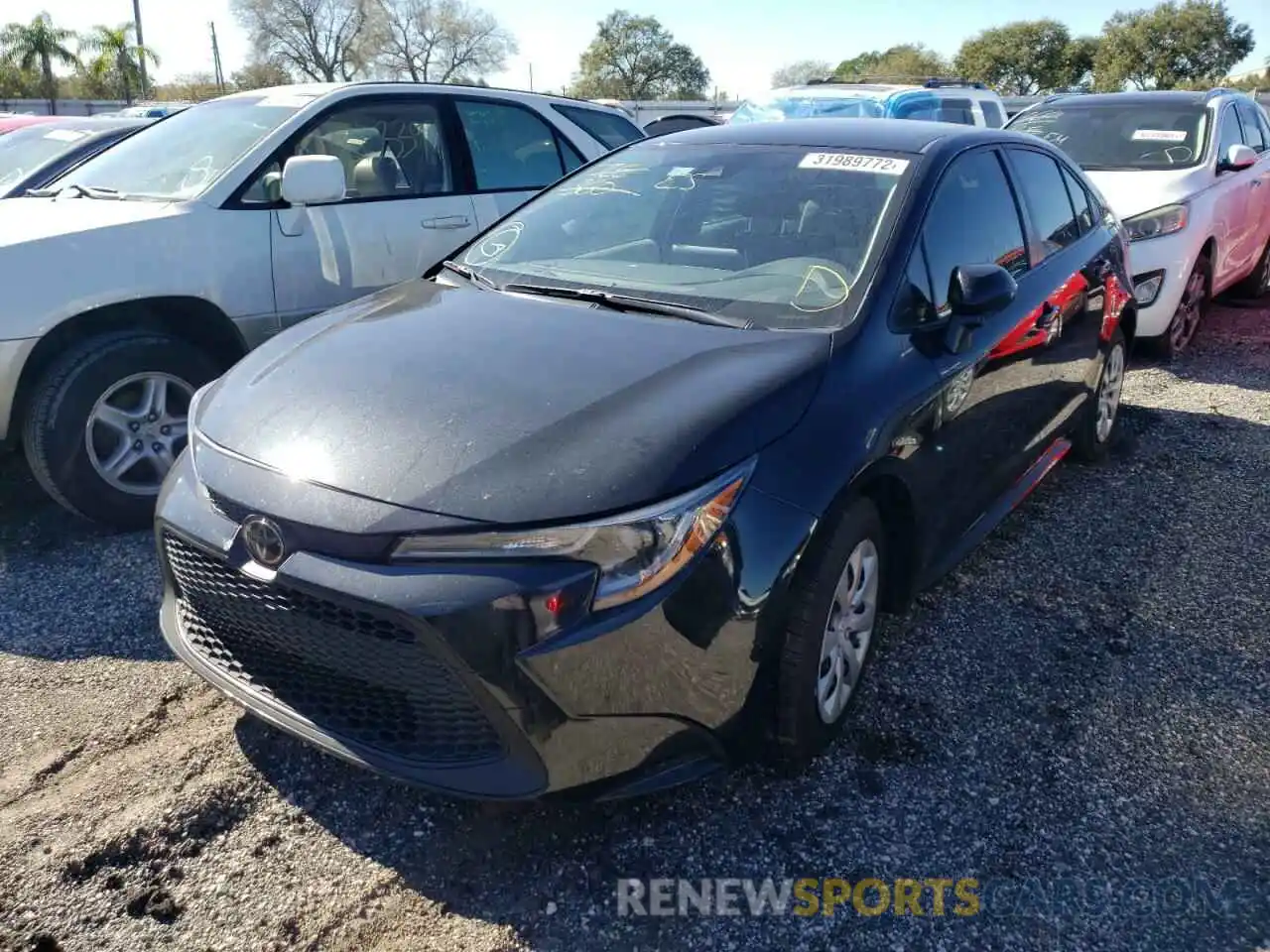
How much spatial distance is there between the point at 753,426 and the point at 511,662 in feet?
2.57

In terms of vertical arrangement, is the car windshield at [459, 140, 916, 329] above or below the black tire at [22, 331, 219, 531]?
above

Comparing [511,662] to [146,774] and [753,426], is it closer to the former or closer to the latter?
[753,426]

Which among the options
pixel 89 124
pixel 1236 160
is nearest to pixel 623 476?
pixel 1236 160

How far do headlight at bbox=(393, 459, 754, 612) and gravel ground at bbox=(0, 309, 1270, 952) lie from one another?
0.76 metres

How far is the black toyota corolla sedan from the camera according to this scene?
2.05 meters

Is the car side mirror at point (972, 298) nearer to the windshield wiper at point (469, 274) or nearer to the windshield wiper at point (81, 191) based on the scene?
the windshield wiper at point (469, 274)

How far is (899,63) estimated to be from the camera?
60.2 metres

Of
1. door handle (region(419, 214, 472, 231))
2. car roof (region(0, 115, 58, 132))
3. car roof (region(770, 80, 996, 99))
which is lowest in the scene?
door handle (region(419, 214, 472, 231))

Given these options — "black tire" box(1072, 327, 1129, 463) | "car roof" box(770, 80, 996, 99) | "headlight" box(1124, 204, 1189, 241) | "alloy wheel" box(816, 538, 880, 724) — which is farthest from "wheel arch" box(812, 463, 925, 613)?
"car roof" box(770, 80, 996, 99)

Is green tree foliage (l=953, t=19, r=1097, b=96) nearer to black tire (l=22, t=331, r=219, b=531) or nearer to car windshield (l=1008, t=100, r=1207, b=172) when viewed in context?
car windshield (l=1008, t=100, r=1207, b=172)

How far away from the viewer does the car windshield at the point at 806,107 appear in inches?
356

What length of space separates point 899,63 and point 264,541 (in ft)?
215

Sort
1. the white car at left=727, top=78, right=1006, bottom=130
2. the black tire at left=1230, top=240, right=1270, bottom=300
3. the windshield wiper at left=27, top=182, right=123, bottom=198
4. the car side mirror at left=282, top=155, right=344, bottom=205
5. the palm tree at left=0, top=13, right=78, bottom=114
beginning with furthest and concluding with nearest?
1. the palm tree at left=0, top=13, right=78, bottom=114
2. the white car at left=727, top=78, right=1006, bottom=130
3. the black tire at left=1230, top=240, right=1270, bottom=300
4. the windshield wiper at left=27, top=182, right=123, bottom=198
5. the car side mirror at left=282, top=155, right=344, bottom=205

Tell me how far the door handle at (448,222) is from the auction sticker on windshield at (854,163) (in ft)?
7.79
